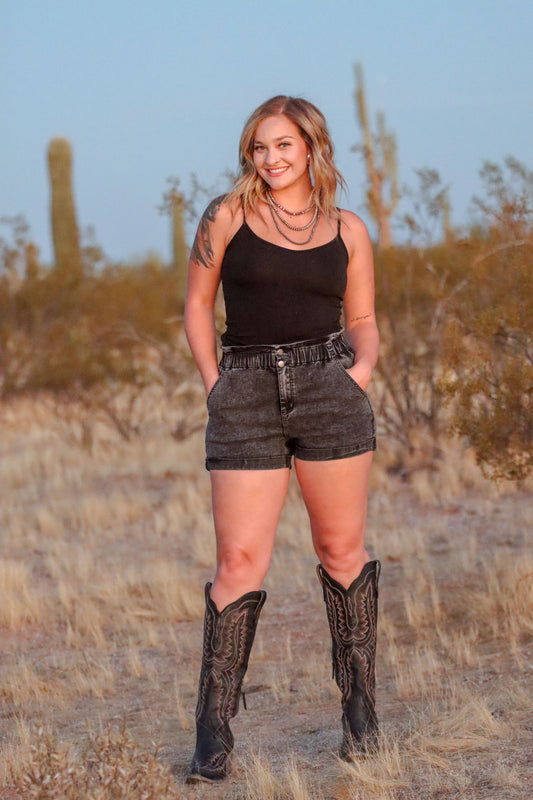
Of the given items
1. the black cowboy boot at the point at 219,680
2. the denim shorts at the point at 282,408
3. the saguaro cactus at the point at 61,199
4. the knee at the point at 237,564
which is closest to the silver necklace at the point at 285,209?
the denim shorts at the point at 282,408

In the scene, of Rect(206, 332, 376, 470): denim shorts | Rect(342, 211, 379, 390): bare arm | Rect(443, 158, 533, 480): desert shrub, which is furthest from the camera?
Rect(443, 158, 533, 480): desert shrub

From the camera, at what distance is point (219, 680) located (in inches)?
125

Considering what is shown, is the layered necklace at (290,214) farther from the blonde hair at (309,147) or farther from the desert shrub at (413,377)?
the desert shrub at (413,377)

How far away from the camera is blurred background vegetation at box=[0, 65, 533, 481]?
5059mm

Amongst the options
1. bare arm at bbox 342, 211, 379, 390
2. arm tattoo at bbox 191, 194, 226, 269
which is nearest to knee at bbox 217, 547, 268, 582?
bare arm at bbox 342, 211, 379, 390

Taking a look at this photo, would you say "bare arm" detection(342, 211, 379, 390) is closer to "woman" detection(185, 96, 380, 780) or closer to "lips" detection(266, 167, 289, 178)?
"woman" detection(185, 96, 380, 780)

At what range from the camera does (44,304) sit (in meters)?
14.4

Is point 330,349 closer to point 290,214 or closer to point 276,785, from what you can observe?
point 290,214

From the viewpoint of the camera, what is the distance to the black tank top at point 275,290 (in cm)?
306

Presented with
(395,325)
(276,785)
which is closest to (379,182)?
(395,325)

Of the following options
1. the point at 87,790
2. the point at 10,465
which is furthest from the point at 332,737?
the point at 10,465

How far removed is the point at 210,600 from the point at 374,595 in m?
0.56

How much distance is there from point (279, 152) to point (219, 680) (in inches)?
66.6

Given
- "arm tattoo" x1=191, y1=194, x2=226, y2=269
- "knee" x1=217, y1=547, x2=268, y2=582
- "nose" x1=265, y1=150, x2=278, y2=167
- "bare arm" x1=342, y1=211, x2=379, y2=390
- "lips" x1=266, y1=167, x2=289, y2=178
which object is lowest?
"knee" x1=217, y1=547, x2=268, y2=582
